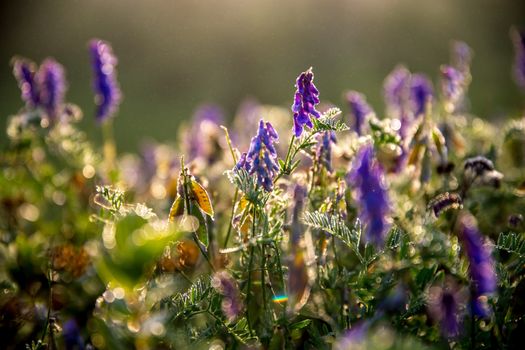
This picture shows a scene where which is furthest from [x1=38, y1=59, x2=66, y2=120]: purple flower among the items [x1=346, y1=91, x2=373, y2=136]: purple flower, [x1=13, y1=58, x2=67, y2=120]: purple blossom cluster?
[x1=346, y1=91, x2=373, y2=136]: purple flower

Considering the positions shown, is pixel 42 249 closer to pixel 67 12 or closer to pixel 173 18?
pixel 173 18

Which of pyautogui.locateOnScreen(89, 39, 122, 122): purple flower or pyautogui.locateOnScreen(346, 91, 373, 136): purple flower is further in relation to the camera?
pyautogui.locateOnScreen(89, 39, 122, 122): purple flower

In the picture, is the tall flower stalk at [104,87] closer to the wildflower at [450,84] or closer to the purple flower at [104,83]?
the purple flower at [104,83]

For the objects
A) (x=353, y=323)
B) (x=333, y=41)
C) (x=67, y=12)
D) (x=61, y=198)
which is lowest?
(x=353, y=323)

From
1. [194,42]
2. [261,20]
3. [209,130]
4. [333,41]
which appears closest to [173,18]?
[194,42]

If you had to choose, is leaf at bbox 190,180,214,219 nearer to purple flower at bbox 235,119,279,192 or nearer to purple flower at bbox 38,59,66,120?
purple flower at bbox 235,119,279,192

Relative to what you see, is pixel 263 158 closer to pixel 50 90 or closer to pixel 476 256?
pixel 476 256

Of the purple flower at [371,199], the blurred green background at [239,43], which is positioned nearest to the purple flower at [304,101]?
the purple flower at [371,199]
